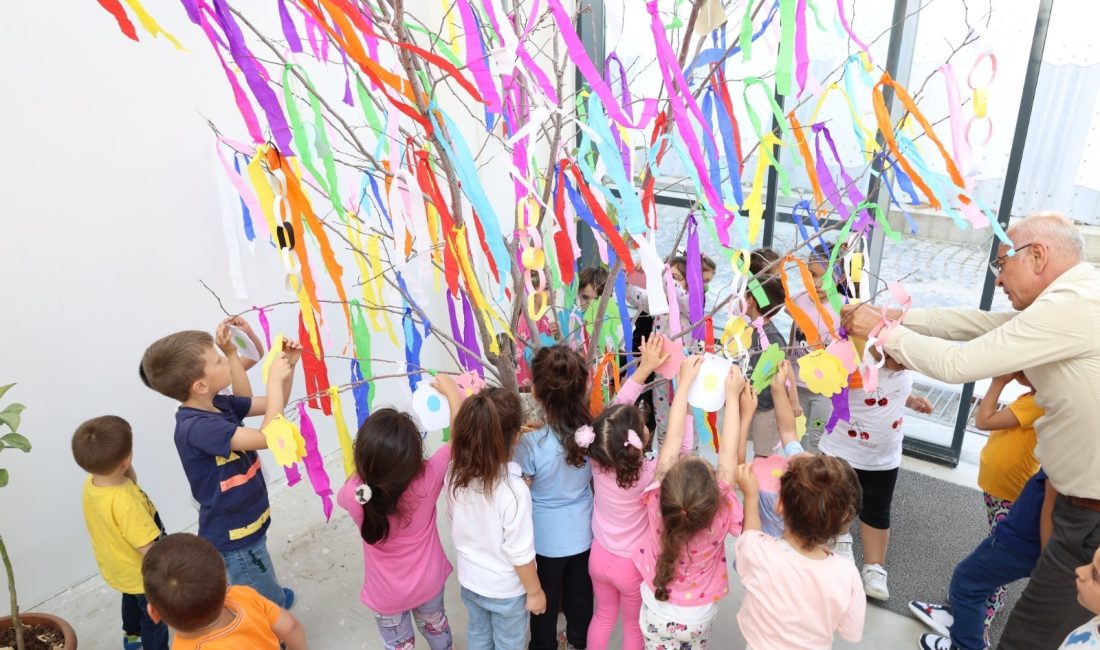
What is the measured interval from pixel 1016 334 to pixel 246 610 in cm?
163

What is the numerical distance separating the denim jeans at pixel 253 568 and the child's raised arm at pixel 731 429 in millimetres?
1163

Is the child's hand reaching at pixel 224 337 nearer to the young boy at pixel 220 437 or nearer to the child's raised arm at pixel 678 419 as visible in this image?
the young boy at pixel 220 437

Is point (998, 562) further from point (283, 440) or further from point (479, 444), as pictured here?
point (283, 440)

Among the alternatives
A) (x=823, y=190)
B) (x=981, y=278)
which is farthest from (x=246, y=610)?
(x=981, y=278)

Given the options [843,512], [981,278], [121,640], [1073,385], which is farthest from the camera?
[981,278]

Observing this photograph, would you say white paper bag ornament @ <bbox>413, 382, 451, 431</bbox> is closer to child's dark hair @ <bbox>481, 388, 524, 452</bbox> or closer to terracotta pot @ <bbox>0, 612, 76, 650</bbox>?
child's dark hair @ <bbox>481, 388, 524, 452</bbox>

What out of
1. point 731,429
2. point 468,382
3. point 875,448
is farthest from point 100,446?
point 875,448

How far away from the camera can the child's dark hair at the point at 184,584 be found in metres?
1.29

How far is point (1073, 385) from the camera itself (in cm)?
148

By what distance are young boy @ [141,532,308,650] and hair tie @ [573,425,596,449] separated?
0.73 metres

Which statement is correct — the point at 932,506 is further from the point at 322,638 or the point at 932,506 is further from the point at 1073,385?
the point at 322,638

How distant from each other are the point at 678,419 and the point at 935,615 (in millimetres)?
1136

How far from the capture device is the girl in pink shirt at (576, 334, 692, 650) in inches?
62.3

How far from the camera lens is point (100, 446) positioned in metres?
1.68
